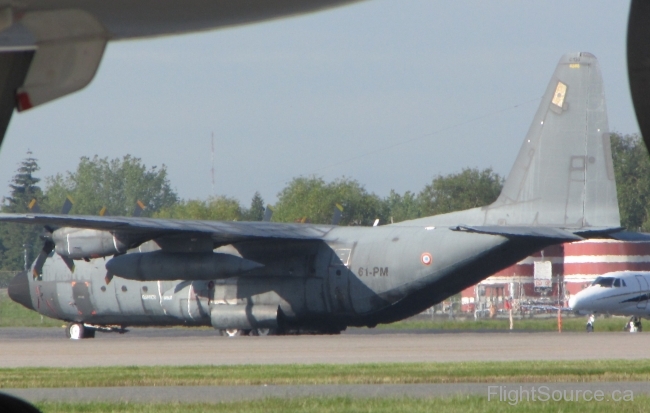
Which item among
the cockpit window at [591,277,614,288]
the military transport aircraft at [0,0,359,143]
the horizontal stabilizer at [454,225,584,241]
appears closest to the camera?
the military transport aircraft at [0,0,359,143]

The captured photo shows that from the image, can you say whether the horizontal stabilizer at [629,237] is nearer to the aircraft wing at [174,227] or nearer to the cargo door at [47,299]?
the aircraft wing at [174,227]

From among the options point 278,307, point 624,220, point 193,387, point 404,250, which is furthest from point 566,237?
point 624,220

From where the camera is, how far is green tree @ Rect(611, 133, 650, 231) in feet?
238

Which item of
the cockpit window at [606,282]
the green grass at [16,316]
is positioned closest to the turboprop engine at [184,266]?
the cockpit window at [606,282]

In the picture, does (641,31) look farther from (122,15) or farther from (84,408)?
(84,408)

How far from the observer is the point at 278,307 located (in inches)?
953

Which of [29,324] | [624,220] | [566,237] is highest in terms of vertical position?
[624,220]

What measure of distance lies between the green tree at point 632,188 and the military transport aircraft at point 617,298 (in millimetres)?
40091

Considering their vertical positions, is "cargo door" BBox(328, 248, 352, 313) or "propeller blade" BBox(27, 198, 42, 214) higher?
"propeller blade" BBox(27, 198, 42, 214)

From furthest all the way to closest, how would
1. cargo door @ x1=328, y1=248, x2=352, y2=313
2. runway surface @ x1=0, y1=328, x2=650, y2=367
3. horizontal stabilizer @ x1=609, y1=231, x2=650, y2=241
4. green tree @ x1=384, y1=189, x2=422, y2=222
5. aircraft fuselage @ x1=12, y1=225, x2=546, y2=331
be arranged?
green tree @ x1=384, y1=189, x2=422, y2=222 → cargo door @ x1=328, y1=248, x2=352, y2=313 → aircraft fuselage @ x1=12, y1=225, x2=546, y2=331 → horizontal stabilizer @ x1=609, y1=231, x2=650, y2=241 → runway surface @ x1=0, y1=328, x2=650, y2=367

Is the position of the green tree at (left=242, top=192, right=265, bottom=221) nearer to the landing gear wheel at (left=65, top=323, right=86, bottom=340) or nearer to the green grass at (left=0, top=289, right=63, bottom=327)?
the green grass at (left=0, top=289, right=63, bottom=327)

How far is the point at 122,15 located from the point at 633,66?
5.56 ft

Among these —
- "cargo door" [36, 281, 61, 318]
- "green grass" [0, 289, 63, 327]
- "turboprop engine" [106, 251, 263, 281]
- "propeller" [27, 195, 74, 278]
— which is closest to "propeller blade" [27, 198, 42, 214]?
"propeller" [27, 195, 74, 278]

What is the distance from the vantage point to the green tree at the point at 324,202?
6266cm
